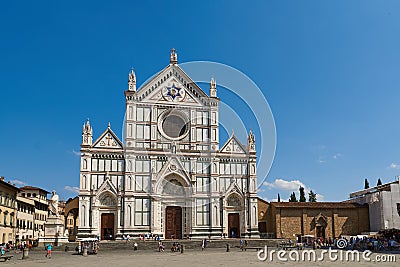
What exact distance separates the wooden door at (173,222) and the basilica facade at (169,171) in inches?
3.9

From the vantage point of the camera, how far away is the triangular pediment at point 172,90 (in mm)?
47062

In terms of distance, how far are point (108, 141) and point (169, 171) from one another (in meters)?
6.87

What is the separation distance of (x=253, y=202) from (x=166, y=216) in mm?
9136

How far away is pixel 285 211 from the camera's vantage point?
159 feet

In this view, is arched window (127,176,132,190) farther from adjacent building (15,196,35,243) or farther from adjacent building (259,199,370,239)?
adjacent building (15,196,35,243)

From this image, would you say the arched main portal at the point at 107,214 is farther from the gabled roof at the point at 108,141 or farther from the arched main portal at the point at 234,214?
the arched main portal at the point at 234,214

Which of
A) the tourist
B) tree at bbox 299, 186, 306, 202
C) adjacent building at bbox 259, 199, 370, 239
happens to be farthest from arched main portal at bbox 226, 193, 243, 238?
tree at bbox 299, 186, 306, 202

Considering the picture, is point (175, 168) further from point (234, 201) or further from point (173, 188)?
point (234, 201)

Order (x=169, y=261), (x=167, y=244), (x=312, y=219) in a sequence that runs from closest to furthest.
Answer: (x=169, y=261)
(x=167, y=244)
(x=312, y=219)

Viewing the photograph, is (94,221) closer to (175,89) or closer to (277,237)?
(175,89)

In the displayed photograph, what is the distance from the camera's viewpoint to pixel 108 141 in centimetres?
4544

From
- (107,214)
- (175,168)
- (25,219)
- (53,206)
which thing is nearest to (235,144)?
(175,168)

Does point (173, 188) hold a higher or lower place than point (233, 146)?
lower

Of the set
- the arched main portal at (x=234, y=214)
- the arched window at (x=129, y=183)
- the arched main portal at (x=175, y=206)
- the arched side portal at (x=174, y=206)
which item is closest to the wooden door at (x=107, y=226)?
the arched window at (x=129, y=183)
